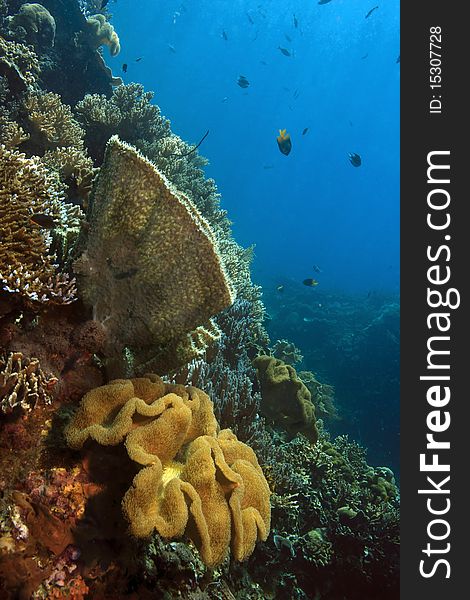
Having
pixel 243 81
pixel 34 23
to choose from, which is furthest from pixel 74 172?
pixel 243 81

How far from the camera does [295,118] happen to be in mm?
144875

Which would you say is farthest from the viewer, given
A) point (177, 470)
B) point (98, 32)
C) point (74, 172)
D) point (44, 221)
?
point (98, 32)

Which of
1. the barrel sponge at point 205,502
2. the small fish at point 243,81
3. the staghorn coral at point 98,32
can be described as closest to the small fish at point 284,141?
the staghorn coral at point 98,32

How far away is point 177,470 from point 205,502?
0.74 ft

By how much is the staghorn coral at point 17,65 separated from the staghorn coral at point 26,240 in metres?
5.69

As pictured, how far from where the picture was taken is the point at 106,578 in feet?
6.65

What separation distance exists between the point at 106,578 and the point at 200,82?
157264mm

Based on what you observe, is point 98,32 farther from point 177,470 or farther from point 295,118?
point 295,118

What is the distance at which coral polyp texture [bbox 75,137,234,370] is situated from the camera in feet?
7.18

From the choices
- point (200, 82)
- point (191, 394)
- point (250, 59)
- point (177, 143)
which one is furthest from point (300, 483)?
point (200, 82)

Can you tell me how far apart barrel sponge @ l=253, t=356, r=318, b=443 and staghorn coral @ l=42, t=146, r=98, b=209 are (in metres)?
3.65

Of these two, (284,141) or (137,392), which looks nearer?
(137,392)

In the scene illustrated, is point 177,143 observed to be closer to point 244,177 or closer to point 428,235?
point 428,235

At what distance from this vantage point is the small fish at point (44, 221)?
241 centimetres
